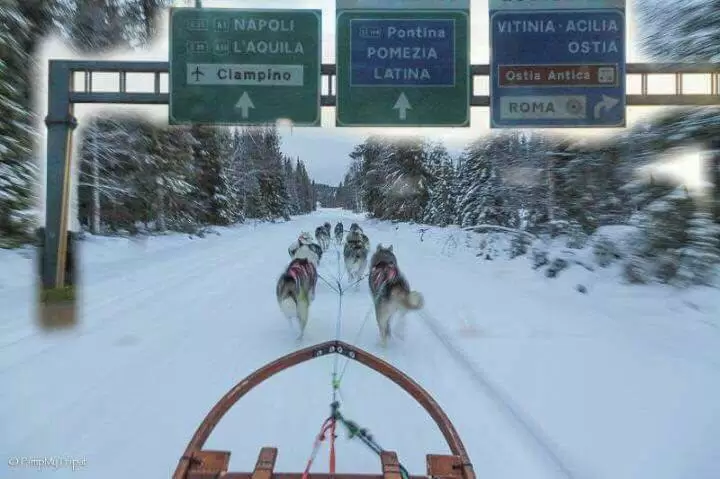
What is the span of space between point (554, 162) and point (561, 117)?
333 inches

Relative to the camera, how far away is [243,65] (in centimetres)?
789

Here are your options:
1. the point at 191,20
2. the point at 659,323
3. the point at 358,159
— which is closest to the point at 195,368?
the point at 191,20

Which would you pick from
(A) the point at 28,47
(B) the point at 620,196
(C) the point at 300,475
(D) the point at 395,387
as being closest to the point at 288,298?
(D) the point at 395,387

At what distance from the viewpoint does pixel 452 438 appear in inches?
90.4

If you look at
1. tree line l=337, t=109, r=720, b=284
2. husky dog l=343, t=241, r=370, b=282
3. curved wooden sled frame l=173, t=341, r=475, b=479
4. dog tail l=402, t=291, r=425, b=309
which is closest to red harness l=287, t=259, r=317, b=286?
dog tail l=402, t=291, r=425, b=309

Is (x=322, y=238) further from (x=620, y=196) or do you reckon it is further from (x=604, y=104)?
(x=604, y=104)

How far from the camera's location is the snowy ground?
3.53m

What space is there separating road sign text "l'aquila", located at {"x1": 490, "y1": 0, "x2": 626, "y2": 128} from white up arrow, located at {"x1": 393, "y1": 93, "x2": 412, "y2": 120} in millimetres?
1316

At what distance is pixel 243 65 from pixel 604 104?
216 inches

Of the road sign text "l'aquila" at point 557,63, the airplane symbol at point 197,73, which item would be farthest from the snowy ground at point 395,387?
the airplane symbol at point 197,73

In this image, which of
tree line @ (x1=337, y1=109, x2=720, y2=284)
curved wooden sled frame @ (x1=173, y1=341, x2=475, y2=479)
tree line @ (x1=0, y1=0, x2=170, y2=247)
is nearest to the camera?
curved wooden sled frame @ (x1=173, y1=341, x2=475, y2=479)

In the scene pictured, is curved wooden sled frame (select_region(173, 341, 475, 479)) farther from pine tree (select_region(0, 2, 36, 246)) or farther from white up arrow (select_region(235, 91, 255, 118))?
pine tree (select_region(0, 2, 36, 246))

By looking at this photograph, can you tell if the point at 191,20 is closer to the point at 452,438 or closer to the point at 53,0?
the point at 53,0

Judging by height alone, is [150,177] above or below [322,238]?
above
